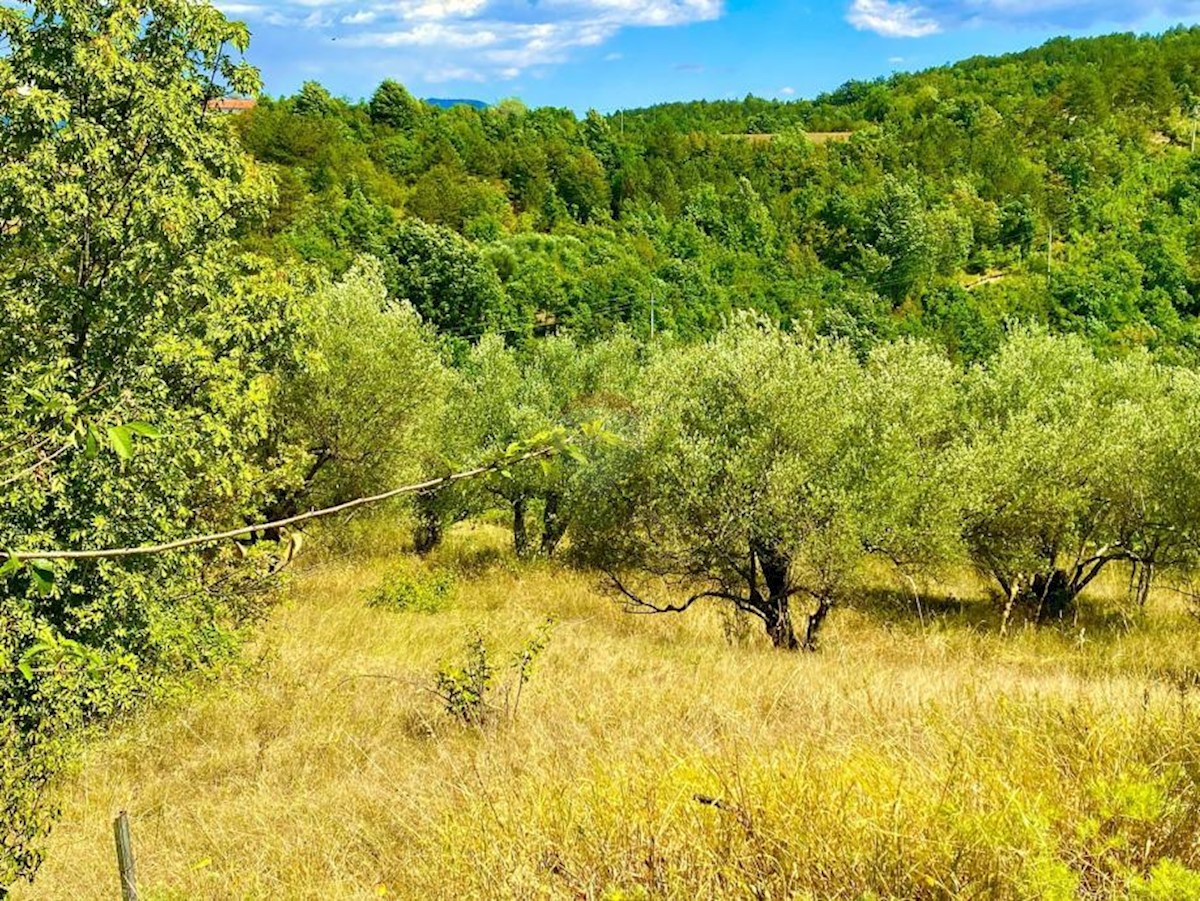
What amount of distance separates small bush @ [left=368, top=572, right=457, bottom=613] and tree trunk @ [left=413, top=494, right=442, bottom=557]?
199 inches

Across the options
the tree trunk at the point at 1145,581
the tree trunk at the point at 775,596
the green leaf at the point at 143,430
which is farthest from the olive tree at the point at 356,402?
the tree trunk at the point at 1145,581

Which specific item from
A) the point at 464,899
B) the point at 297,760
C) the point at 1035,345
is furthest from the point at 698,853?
the point at 1035,345

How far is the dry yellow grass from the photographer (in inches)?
107

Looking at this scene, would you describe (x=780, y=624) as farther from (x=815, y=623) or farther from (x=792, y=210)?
(x=792, y=210)

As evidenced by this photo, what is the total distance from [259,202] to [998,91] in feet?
493

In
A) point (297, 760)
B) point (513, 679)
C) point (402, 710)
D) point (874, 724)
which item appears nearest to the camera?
point (874, 724)

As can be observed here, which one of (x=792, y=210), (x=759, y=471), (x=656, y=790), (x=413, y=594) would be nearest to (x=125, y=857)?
(x=656, y=790)

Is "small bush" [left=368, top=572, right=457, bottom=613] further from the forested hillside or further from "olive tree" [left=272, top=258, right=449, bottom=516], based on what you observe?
the forested hillside

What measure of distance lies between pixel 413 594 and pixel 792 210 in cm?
9192

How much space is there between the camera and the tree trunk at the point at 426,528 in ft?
75.7

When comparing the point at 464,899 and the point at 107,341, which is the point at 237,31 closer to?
the point at 107,341

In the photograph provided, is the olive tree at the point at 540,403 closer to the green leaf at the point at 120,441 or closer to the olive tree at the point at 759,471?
the olive tree at the point at 759,471

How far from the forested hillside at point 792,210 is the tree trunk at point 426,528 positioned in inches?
1294

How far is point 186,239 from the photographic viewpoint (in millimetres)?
8461
